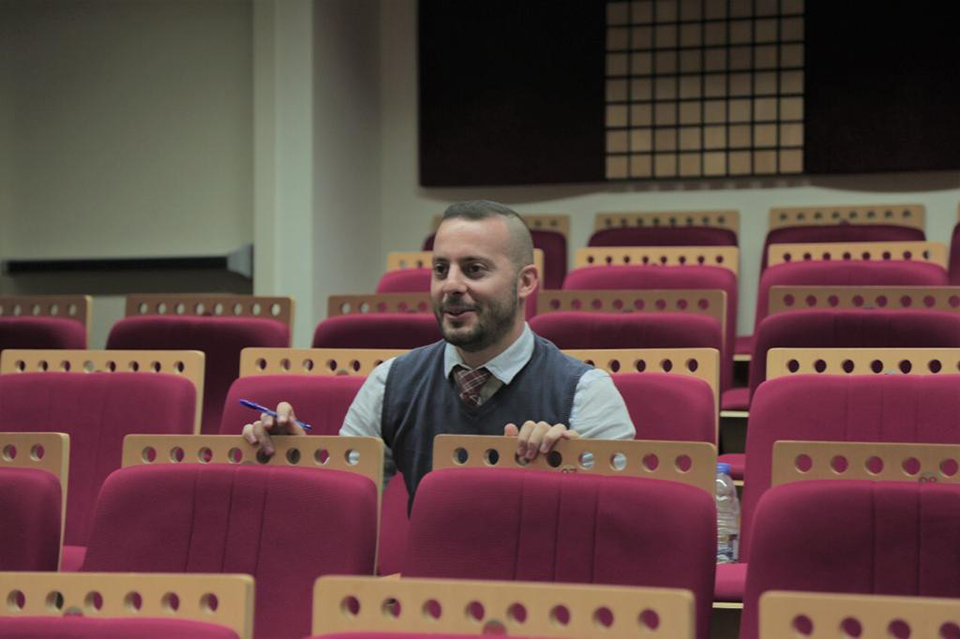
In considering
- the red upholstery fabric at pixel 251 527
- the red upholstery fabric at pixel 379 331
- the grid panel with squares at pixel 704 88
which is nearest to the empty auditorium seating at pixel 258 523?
the red upholstery fabric at pixel 251 527

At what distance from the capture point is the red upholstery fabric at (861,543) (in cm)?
155

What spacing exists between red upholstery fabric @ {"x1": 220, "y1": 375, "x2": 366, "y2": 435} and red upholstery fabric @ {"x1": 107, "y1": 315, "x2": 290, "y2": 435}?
0.71m

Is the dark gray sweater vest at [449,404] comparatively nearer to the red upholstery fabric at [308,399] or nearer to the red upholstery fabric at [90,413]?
the red upholstery fabric at [308,399]

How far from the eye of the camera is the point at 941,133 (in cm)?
539

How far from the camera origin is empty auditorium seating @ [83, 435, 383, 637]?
5.74 ft

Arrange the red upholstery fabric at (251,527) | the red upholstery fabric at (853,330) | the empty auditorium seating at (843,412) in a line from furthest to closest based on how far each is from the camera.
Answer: the red upholstery fabric at (853,330), the empty auditorium seating at (843,412), the red upholstery fabric at (251,527)

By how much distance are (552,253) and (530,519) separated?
3.65 meters

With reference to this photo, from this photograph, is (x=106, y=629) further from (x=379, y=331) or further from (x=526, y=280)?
(x=379, y=331)

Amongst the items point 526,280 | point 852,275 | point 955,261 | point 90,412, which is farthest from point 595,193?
point 526,280

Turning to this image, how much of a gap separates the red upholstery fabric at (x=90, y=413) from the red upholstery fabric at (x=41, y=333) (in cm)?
72

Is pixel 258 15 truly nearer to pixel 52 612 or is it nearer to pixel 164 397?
pixel 164 397

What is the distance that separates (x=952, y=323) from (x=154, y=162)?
3.69m

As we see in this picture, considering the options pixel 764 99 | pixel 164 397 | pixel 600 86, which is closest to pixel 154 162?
pixel 600 86

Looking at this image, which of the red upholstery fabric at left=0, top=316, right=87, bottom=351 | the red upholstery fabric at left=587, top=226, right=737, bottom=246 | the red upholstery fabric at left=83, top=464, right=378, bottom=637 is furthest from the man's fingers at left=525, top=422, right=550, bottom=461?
the red upholstery fabric at left=587, top=226, right=737, bottom=246
